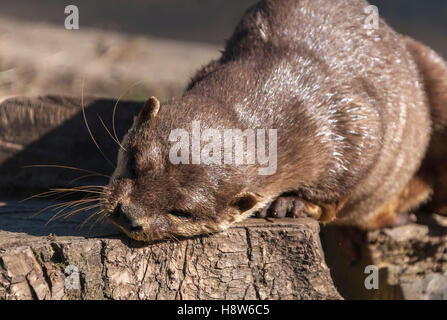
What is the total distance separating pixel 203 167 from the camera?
9.11 ft

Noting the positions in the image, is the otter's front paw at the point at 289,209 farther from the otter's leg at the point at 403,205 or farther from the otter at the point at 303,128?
the otter's leg at the point at 403,205

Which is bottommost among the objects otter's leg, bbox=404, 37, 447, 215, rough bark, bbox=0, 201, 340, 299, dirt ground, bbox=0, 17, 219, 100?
rough bark, bbox=0, 201, 340, 299

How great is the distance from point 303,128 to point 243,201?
1.87 feet

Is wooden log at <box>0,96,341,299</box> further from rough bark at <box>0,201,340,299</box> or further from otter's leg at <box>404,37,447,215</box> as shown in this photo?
otter's leg at <box>404,37,447,215</box>

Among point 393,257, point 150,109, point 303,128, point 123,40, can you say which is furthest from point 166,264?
point 123,40

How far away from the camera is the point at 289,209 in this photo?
10.4 feet

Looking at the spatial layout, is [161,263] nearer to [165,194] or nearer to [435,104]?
[165,194]

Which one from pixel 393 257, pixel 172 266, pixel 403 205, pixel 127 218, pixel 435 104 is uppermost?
pixel 435 104

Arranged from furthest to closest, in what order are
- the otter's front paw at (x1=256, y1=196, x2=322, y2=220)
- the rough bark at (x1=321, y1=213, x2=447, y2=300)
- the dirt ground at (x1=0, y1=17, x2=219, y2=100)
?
the dirt ground at (x1=0, y1=17, x2=219, y2=100)
the rough bark at (x1=321, y1=213, x2=447, y2=300)
the otter's front paw at (x1=256, y1=196, x2=322, y2=220)

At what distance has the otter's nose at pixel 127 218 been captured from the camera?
2713mm

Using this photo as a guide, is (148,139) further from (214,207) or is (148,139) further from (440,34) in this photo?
(440,34)

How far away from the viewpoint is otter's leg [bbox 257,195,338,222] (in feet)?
10.2

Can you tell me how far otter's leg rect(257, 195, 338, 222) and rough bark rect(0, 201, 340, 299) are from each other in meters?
0.21

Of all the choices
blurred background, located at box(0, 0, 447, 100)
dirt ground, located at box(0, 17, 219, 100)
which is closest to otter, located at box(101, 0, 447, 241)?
blurred background, located at box(0, 0, 447, 100)
